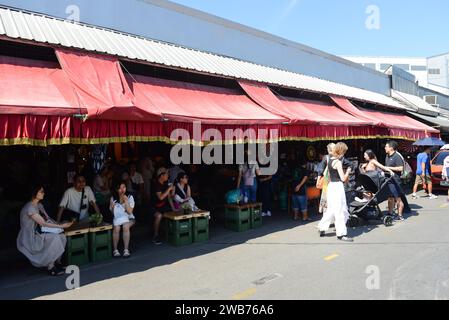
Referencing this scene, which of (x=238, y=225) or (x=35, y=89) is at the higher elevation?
(x=35, y=89)

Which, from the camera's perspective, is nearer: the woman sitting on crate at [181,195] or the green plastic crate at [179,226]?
the green plastic crate at [179,226]

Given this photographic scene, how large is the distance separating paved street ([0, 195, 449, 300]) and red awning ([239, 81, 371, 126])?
321 cm

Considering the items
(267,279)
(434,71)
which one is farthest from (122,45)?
(434,71)

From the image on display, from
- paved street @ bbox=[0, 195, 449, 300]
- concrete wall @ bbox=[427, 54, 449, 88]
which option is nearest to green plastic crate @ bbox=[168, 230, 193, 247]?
paved street @ bbox=[0, 195, 449, 300]

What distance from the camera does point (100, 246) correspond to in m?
6.61

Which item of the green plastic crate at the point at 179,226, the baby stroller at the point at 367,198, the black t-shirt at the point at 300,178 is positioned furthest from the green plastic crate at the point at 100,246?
the baby stroller at the point at 367,198

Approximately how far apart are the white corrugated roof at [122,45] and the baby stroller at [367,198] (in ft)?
13.7

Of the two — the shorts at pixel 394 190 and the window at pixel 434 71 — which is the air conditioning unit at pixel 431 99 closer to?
the shorts at pixel 394 190

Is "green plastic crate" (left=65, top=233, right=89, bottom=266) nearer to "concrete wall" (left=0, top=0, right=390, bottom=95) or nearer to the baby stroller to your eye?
"concrete wall" (left=0, top=0, right=390, bottom=95)

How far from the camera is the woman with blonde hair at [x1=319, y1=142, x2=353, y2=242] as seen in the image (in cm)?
754

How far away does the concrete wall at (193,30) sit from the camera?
28.6ft

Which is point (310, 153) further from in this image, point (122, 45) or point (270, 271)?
point (270, 271)

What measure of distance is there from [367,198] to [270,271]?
14.3 feet

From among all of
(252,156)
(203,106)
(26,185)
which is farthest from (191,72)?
(26,185)
